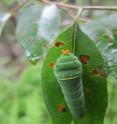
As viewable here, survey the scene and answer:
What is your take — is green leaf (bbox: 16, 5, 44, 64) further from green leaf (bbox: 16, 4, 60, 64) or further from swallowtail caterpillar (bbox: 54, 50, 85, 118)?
swallowtail caterpillar (bbox: 54, 50, 85, 118)

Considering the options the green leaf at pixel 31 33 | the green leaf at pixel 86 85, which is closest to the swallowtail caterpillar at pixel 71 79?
the green leaf at pixel 86 85

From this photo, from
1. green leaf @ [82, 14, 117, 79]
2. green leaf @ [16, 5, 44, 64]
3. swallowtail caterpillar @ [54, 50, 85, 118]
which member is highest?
swallowtail caterpillar @ [54, 50, 85, 118]

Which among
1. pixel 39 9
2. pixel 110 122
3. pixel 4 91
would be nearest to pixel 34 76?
pixel 4 91

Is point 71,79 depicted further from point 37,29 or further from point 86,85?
point 37,29

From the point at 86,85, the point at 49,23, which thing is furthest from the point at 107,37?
the point at 49,23

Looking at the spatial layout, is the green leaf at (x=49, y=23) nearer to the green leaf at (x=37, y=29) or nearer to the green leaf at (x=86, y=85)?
the green leaf at (x=37, y=29)

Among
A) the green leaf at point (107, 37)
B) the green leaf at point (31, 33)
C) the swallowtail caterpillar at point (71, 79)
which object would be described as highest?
the swallowtail caterpillar at point (71, 79)

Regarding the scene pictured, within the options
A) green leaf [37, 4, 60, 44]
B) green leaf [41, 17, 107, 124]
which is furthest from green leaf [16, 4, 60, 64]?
green leaf [41, 17, 107, 124]

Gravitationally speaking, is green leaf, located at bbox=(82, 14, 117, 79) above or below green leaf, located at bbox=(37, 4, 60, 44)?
above
